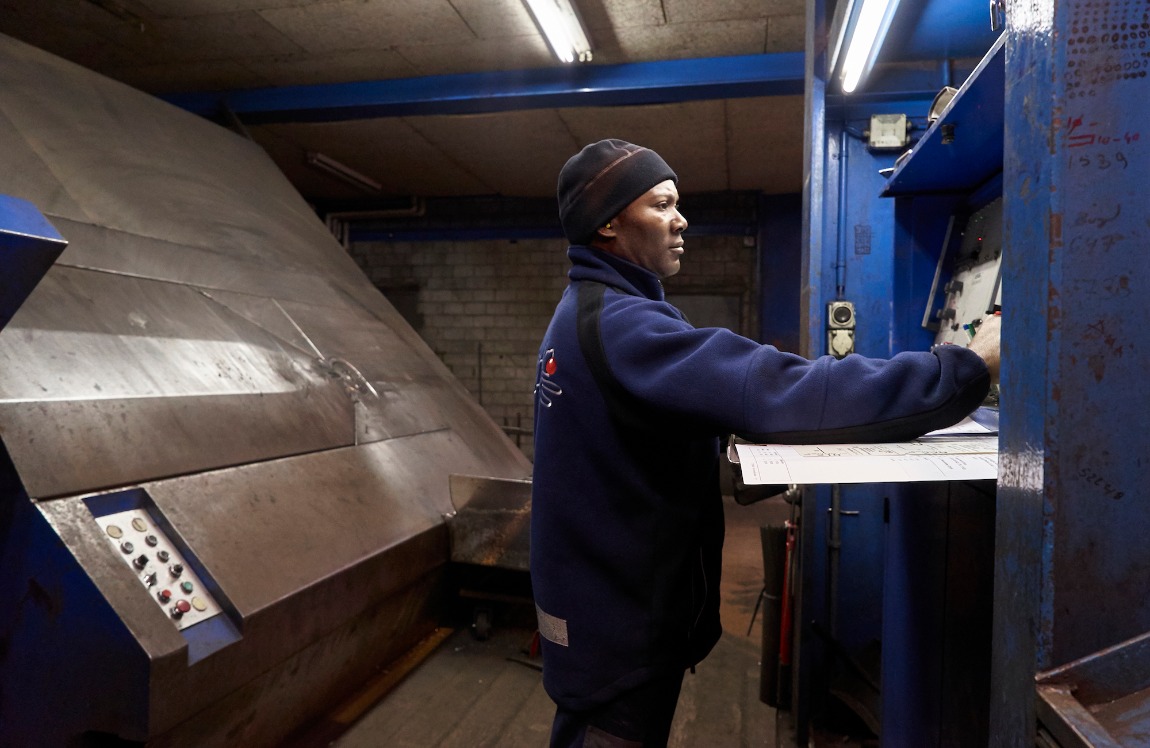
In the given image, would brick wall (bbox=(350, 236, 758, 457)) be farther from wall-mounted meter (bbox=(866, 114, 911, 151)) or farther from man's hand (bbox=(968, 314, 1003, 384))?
man's hand (bbox=(968, 314, 1003, 384))

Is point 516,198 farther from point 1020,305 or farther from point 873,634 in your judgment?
point 1020,305

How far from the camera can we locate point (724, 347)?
92cm

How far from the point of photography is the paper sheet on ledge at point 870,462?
2.26ft

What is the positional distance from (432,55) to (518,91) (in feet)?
1.81

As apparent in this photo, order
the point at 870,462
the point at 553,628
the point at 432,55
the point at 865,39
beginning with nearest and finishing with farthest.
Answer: the point at 870,462 < the point at 553,628 < the point at 865,39 < the point at 432,55

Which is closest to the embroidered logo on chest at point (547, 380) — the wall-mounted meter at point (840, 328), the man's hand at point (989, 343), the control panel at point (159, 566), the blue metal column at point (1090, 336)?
the man's hand at point (989, 343)

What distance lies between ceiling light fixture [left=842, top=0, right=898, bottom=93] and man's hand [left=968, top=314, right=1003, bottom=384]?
3.98 feet

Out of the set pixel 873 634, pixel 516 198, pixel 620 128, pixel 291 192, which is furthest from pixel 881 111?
pixel 516 198

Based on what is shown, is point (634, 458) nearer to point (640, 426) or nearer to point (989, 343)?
point (640, 426)

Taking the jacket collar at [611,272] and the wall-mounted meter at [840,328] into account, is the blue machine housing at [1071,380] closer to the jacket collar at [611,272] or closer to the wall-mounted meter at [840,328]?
the jacket collar at [611,272]

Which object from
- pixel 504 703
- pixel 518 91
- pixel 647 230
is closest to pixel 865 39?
pixel 647 230

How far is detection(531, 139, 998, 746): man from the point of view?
2.86 ft

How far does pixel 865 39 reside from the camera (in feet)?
6.22

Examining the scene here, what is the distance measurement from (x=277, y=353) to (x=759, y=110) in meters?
3.47
